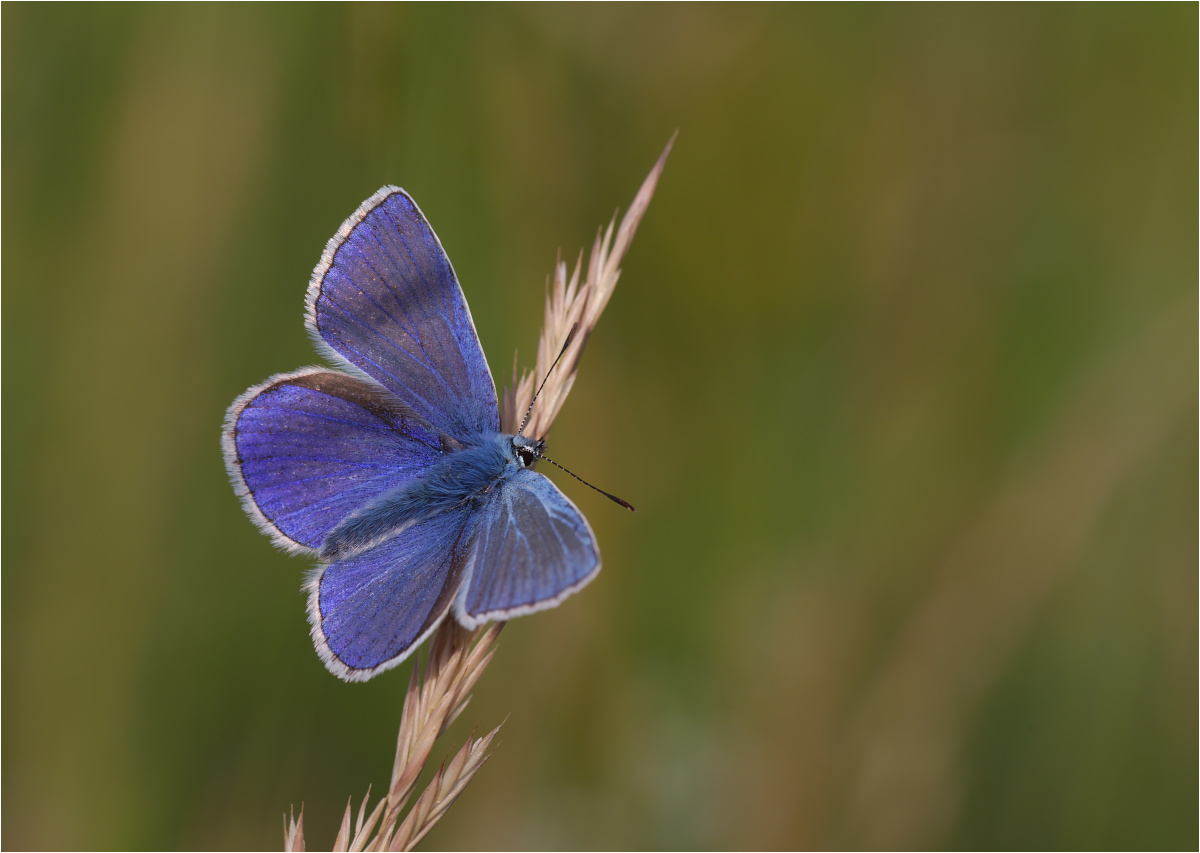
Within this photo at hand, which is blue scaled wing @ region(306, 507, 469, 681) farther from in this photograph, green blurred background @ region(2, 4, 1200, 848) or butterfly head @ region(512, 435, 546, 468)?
green blurred background @ region(2, 4, 1200, 848)

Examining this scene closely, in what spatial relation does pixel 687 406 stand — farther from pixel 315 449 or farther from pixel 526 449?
pixel 315 449

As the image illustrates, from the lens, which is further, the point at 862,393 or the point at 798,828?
the point at 862,393

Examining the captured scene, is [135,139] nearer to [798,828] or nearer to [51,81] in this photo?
[51,81]

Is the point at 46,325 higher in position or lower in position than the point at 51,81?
lower

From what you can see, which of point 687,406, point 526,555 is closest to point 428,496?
point 526,555

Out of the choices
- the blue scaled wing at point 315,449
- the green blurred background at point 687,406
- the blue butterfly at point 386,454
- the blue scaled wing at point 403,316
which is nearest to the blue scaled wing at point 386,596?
the blue butterfly at point 386,454

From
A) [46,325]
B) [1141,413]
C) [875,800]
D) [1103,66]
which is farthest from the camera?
[1103,66]

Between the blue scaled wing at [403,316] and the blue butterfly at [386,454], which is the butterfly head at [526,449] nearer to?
the blue butterfly at [386,454]

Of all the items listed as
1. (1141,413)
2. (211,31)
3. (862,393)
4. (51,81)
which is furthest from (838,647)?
(51,81)
